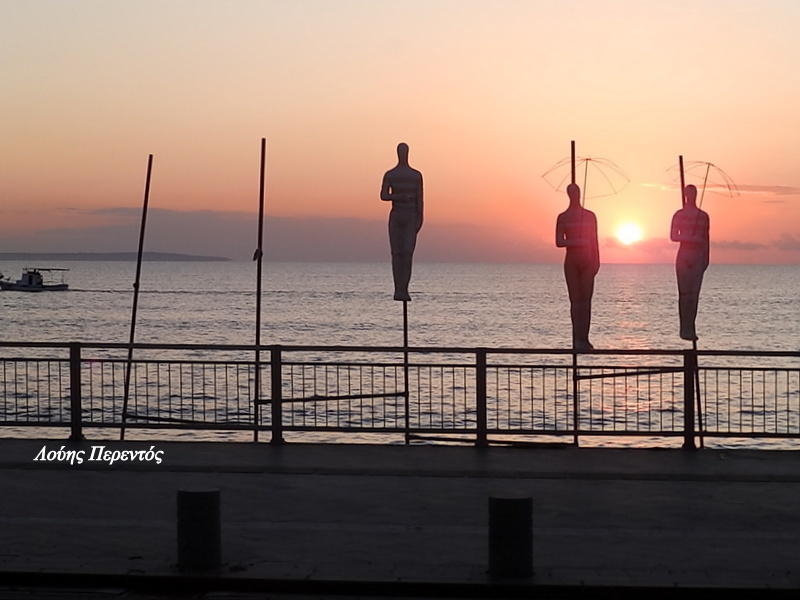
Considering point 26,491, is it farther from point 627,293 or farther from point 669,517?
point 627,293

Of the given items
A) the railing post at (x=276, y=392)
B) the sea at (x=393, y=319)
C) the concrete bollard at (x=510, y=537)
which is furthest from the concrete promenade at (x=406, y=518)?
the sea at (x=393, y=319)

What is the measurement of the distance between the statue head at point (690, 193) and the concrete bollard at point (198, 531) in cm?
905

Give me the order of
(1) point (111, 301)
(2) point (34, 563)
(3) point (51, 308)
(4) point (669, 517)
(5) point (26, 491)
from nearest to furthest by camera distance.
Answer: (2) point (34, 563) → (4) point (669, 517) → (5) point (26, 491) → (3) point (51, 308) → (1) point (111, 301)

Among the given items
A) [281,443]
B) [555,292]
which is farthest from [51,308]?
[281,443]

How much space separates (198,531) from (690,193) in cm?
926

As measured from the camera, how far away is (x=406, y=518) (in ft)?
35.1

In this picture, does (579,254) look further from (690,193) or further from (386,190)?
(386,190)

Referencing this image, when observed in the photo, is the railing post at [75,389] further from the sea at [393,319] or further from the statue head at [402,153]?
the sea at [393,319]

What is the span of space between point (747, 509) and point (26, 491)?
7327mm

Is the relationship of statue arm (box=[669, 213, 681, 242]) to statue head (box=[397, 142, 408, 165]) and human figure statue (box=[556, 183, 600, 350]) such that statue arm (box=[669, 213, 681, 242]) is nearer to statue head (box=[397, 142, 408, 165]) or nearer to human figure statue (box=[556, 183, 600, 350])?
human figure statue (box=[556, 183, 600, 350])

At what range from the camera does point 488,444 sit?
1498cm

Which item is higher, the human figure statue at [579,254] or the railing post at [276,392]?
the human figure statue at [579,254]

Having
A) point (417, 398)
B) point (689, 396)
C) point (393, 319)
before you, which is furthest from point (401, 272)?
point (393, 319)

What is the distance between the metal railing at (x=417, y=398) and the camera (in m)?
14.5
